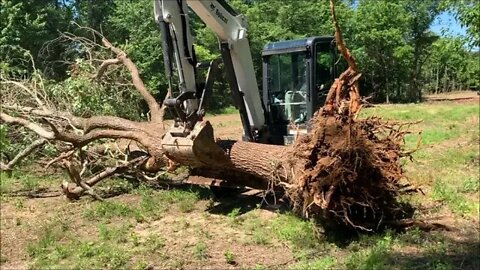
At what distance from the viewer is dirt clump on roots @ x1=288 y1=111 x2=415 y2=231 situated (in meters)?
5.64

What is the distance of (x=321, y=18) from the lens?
31.6 metres

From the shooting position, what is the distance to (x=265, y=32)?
94.4ft

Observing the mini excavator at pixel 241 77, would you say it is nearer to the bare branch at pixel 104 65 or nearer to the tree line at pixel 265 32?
the bare branch at pixel 104 65

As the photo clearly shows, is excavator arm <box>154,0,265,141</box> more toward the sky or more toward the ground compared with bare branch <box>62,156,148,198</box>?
more toward the sky

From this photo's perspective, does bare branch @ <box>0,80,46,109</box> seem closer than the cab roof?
No

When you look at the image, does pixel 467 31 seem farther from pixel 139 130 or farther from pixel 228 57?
pixel 139 130

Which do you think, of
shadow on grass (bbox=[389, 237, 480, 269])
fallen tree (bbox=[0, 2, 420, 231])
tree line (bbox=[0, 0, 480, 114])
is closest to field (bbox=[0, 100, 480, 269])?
shadow on grass (bbox=[389, 237, 480, 269])

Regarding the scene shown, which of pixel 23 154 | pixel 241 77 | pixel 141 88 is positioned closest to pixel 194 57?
pixel 241 77

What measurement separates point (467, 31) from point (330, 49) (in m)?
2.72

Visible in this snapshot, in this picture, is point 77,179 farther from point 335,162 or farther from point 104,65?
point 335,162

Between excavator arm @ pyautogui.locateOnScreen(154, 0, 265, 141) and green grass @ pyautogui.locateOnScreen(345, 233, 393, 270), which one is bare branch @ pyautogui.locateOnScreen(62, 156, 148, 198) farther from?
green grass @ pyautogui.locateOnScreen(345, 233, 393, 270)

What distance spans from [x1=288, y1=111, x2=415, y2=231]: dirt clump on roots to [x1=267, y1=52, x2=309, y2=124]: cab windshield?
7.65ft

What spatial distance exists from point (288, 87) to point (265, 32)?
68.4 ft

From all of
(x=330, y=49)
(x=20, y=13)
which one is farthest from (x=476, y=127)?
(x=20, y=13)
